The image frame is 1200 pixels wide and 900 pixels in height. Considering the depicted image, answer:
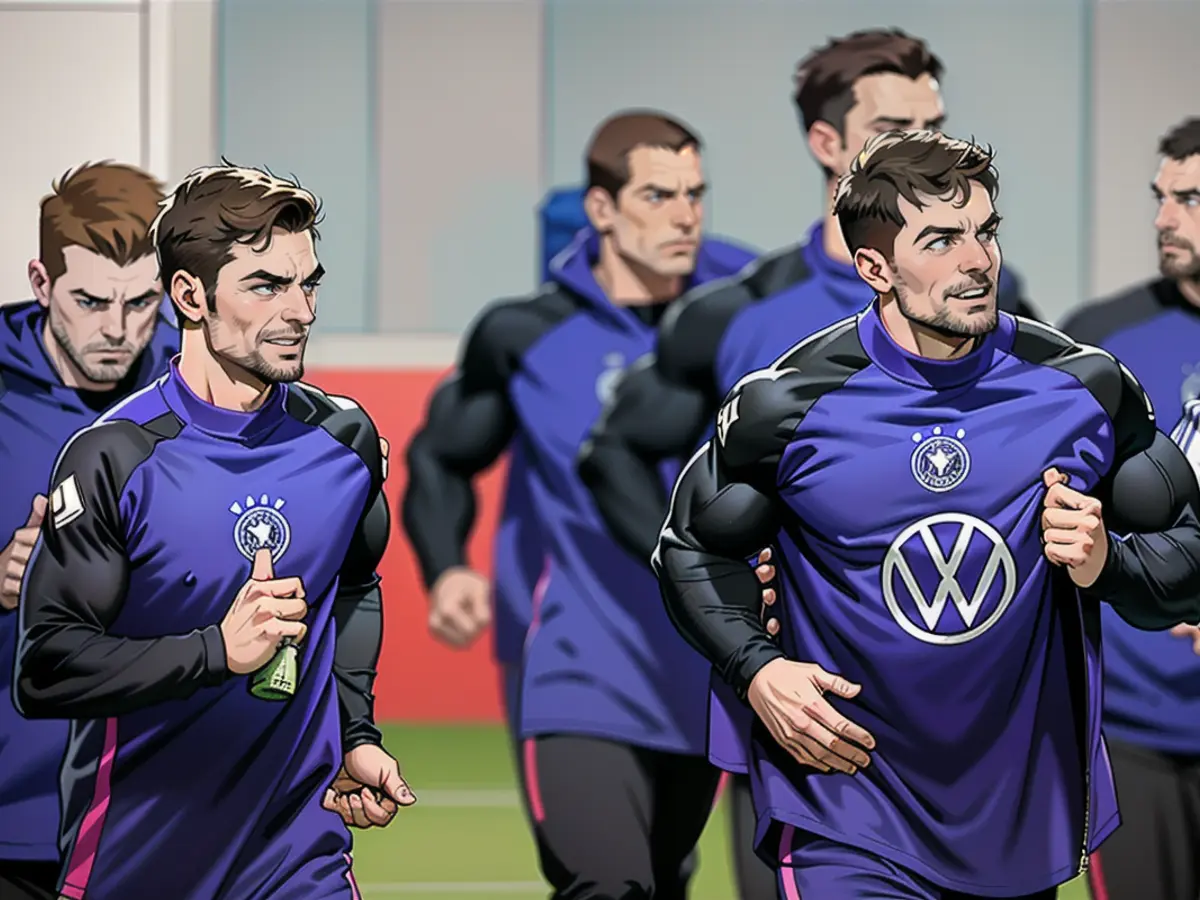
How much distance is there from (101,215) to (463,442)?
123 cm

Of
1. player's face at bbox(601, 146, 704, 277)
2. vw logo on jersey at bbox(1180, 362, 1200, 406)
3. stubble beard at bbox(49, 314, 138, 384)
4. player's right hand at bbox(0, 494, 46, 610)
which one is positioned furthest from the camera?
player's face at bbox(601, 146, 704, 277)

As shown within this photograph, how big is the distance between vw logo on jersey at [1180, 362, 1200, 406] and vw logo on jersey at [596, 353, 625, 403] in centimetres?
131

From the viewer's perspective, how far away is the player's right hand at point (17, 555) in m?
4.30

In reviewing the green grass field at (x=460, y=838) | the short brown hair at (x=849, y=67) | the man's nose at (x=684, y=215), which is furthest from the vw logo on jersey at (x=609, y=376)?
the green grass field at (x=460, y=838)

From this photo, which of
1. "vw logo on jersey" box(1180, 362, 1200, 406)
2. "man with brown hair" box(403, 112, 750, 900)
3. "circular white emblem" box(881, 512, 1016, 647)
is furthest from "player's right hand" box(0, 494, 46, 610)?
"vw logo on jersey" box(1180, 362, 1200, 406)

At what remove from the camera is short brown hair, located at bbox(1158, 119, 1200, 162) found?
493 centimetres

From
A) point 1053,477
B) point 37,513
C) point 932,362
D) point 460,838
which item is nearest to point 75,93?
point 37,513

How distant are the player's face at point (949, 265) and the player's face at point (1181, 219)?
4.07 feet

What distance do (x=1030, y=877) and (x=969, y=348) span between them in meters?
0.93

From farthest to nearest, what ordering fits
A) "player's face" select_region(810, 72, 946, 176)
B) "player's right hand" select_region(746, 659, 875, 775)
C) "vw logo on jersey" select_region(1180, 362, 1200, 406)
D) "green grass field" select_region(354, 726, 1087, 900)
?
"green grass field" select_region(354, 726, 1087, 900) → "vw logo on jersey" select_region(1180, 362, 1200, 406) → "player's face" select_region(810, 72, 946, 176) → "player's right hand" select_region(746, 659, 875, 775)

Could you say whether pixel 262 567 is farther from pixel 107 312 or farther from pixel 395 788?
pixel 107 312

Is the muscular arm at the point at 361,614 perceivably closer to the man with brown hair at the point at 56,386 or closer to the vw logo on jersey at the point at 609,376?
the man with brown hair at the point at 56,386

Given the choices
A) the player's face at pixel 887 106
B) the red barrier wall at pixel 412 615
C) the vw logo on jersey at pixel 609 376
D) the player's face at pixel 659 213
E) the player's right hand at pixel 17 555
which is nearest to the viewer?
the player's right hand at pixel 17 555

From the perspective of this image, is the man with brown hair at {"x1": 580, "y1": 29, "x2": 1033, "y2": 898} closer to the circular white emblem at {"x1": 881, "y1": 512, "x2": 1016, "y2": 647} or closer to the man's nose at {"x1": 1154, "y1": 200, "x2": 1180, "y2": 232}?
the man's nose at {"x1": 1154, "y1": 200, "x2": 1180, "y2": 232}
